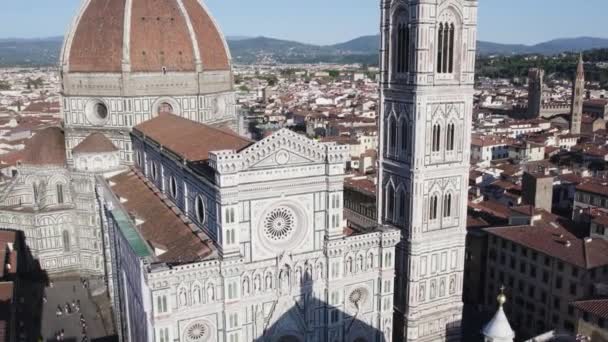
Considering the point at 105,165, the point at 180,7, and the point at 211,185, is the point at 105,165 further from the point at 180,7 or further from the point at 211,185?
the point at 211,185

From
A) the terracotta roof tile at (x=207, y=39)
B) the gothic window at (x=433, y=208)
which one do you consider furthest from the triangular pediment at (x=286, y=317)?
the terracotta roof tile at (x=207, y=39)

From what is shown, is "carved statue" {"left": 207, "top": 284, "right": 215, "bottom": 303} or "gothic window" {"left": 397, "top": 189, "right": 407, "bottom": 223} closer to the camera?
"carved statue" {"left": 207, "top": 284, "right": 215, "bottom": 303}

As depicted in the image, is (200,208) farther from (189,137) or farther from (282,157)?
(189,137)

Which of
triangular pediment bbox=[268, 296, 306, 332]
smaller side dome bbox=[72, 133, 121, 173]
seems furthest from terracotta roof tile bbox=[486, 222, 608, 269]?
smaller side dome bbox=[72, 133, 121, 173]

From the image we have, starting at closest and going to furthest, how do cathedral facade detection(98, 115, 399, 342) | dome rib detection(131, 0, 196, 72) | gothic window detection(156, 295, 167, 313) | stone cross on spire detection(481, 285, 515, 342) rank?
stone cross on spire detection(481, 285, 515, 342) → gothic window detection(156, 295, 167, 313) → cathedral facade detection(98, 115, 399, 342) → dome rib detection(131, 0, 196, 72)

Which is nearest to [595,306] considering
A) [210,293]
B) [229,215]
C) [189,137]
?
[229,215]

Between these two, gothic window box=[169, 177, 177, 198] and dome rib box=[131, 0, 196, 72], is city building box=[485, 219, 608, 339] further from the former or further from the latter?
dome rib box=[131, 0, 196, 72]

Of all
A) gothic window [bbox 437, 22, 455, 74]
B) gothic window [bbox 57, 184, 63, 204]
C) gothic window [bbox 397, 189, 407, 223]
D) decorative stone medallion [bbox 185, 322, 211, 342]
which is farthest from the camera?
gothic window [bbox 57, 184, 63, 204]
